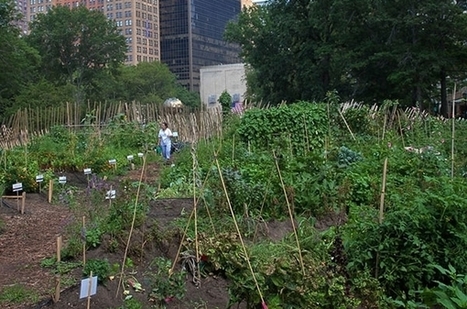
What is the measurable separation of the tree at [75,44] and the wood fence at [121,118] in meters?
28.0

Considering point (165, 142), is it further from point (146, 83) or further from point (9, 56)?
point (146, 83)

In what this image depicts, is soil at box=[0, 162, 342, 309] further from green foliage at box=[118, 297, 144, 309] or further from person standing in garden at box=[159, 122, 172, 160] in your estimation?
person standing in garden at box=[159, 122, 172, 160]

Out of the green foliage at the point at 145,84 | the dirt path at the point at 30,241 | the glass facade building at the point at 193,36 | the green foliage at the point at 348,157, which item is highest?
the glass facade building at the point at 193,36

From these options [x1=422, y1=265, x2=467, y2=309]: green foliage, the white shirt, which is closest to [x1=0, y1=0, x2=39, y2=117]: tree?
the white shirt

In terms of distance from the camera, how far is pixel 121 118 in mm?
18844

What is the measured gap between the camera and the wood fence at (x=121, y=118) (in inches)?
643

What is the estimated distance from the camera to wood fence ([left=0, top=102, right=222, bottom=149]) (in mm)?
16328

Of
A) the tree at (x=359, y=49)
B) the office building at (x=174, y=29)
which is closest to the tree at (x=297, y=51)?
the tree at (x=359, y=49)

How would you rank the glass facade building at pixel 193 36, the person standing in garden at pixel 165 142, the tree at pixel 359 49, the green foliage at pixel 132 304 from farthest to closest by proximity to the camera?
the glass facade building at pixel 193 36 < the tree at pixel 359 49 < the person standing in garden at pixel 165 142 < the green foliage at pixel 132 304

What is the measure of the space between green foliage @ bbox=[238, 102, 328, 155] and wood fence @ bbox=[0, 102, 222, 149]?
1.83 m

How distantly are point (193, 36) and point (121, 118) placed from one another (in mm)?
85219

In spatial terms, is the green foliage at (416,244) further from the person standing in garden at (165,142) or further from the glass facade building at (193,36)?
the glass facade building at (193,36)

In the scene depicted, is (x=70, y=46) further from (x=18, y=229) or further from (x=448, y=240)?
(x=448, y=240)

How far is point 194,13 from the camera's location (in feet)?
330
